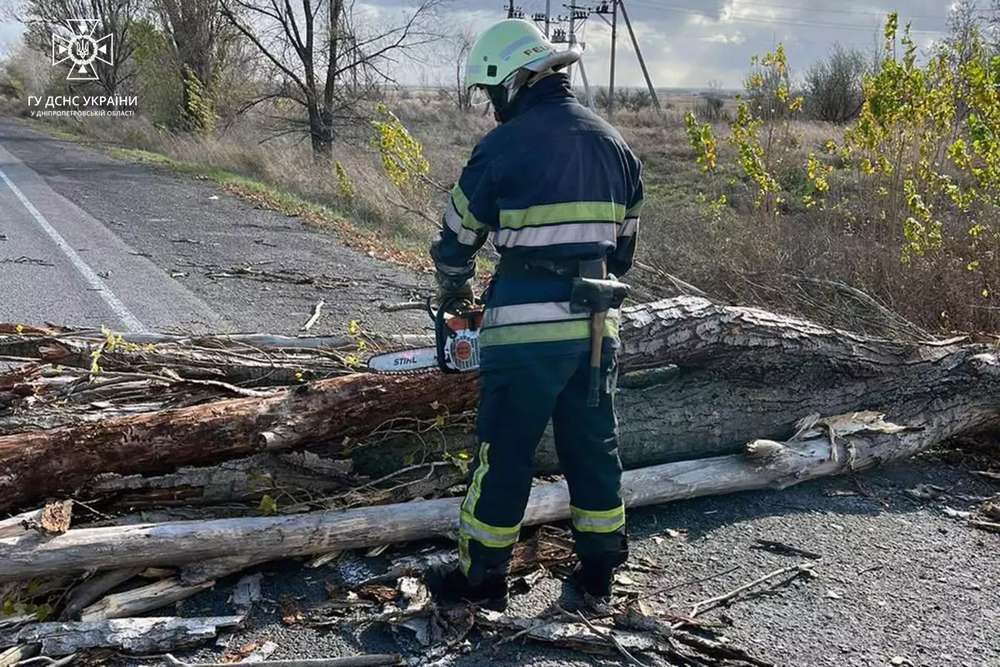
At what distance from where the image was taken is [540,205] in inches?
111

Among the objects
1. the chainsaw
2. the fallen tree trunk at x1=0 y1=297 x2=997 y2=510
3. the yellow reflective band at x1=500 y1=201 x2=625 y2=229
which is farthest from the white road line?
the yellow reflective band at x1=500 y1=201 x2=625 y2=229

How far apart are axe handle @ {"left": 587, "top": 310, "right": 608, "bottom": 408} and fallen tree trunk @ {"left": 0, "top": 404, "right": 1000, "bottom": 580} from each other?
0.75 m

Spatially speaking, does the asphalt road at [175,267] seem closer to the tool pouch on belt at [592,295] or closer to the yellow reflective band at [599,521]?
the yellow reflective band at [599,521]

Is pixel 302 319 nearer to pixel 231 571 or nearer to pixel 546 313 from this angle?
pixel 231 571

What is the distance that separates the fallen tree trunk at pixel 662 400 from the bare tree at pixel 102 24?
103 ft

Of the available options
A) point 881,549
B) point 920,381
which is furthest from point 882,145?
point 881,549

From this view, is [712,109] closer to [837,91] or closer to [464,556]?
[837,91]

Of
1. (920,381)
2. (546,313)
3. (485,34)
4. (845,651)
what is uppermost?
(485,34)

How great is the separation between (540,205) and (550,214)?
0.05 meters

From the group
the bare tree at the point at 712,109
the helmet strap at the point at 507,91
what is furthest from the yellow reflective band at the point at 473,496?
the bare tree at the point at 712,109

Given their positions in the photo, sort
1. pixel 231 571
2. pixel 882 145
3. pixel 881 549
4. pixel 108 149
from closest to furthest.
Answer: pixel 231 571, pixel 881 549, pixel 882 145, pixel 108 149

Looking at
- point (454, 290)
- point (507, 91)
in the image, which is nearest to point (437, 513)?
point (454, 290)

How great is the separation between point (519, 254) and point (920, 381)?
286cm

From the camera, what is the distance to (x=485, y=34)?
9.79ft
